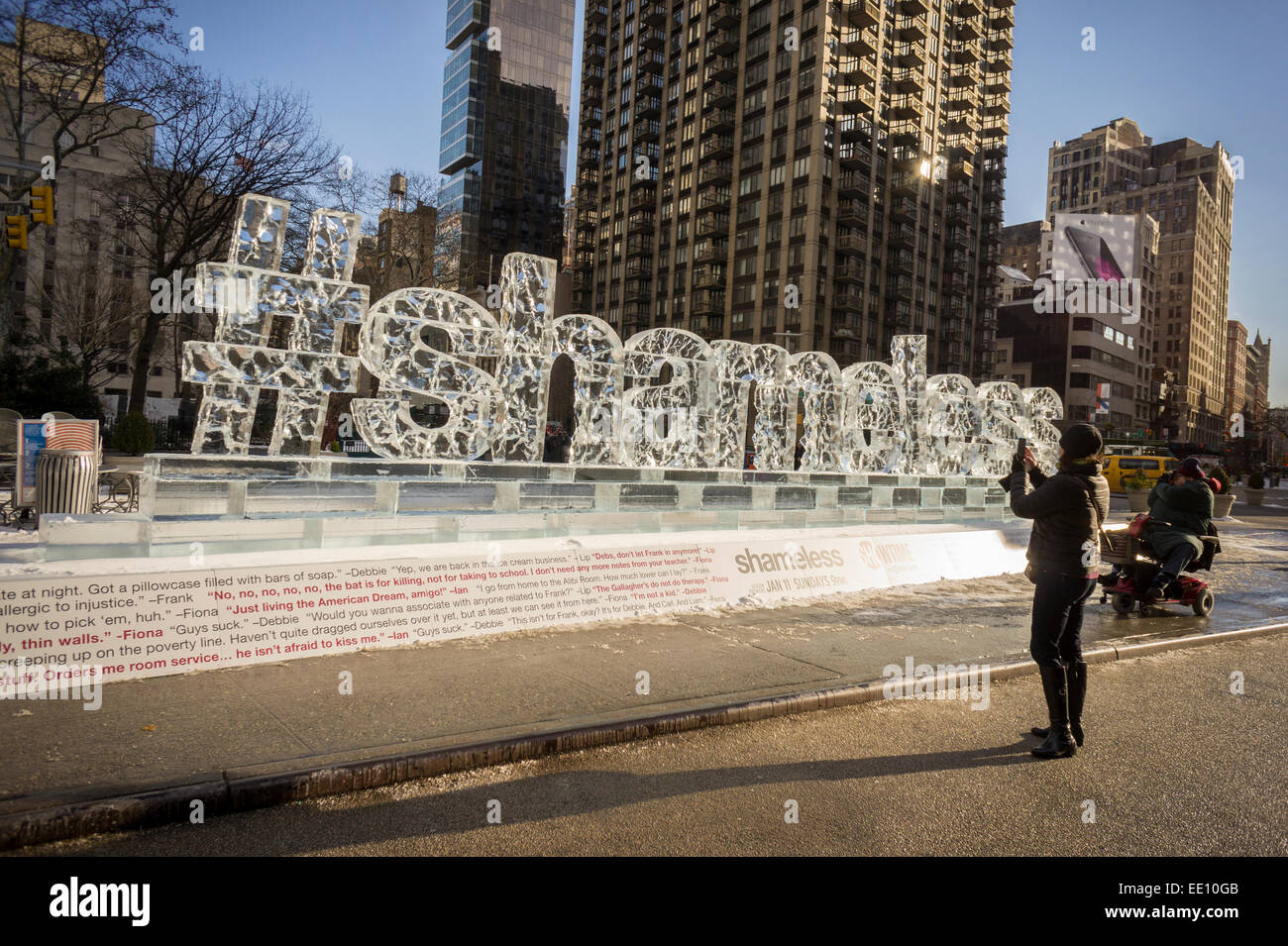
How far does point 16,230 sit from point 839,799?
19.9 metres

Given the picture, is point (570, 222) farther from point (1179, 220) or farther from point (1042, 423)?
point (1179, 220)

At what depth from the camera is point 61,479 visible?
8.50 meters

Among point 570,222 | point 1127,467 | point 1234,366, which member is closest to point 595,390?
point 1127,467

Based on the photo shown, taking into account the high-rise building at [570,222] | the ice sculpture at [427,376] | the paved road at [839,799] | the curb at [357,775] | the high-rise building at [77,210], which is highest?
the high-rise building at [570,222]

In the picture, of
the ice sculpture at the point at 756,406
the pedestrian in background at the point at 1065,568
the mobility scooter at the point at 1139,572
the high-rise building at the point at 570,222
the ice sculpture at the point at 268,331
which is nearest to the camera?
the pedestrian in background at the point at 1065,568

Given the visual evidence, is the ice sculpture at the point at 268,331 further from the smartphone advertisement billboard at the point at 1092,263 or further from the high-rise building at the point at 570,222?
the high-rise building at the point at 570,222

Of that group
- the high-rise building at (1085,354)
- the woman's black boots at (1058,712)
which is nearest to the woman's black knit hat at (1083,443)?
the woman's black boots at (1058,712)

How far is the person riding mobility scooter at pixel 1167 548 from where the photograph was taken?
9984mm

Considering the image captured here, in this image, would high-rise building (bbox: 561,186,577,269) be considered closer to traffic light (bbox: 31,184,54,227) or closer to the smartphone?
the smartphone

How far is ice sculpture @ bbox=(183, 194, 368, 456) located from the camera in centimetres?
754

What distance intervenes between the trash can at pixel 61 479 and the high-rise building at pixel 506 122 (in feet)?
328

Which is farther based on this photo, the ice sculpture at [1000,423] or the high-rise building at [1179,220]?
the high-rise building at [1179,220]

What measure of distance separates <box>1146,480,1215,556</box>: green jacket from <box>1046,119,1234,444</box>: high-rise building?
124m

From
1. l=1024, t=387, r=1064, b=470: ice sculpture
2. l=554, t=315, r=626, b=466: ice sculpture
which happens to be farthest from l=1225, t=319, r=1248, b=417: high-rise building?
l=554, t=315, r=626, b=466: ice sculpture
